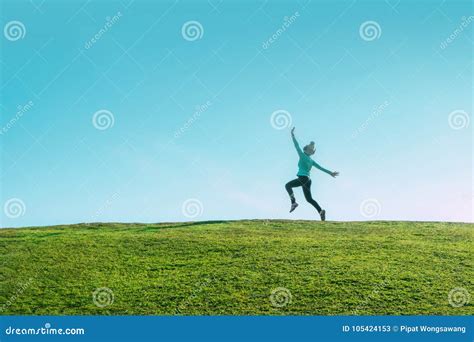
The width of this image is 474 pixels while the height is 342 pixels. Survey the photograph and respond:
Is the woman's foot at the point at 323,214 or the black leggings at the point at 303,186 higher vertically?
the black leggings at the point at 303,186

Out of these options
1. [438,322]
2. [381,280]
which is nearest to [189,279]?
[381,280]

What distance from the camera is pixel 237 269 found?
14.1 m

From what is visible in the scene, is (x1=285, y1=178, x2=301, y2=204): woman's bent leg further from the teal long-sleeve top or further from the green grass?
the green grass

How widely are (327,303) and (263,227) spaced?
21.9 feet

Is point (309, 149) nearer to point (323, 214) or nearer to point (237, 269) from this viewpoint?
point (323, 214)

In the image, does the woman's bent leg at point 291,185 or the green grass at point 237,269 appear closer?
the green grass at point 237,269

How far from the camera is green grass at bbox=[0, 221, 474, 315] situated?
12.3 meters

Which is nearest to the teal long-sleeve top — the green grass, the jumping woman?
the jumping woman

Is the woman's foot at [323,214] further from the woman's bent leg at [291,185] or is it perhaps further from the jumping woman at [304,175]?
the woman's bent leg at [291,185]

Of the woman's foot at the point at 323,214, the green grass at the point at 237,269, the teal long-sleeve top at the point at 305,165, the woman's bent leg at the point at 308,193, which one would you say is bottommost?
the green grass at the point at 237,269

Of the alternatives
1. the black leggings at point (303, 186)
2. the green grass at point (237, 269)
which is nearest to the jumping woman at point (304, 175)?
the black leggings at point (303, 186)

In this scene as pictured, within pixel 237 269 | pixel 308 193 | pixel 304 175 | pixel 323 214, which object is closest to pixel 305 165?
pixel 304 175

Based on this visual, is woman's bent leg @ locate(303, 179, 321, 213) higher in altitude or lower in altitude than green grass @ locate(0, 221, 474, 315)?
higher

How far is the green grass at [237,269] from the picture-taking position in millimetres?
12289
